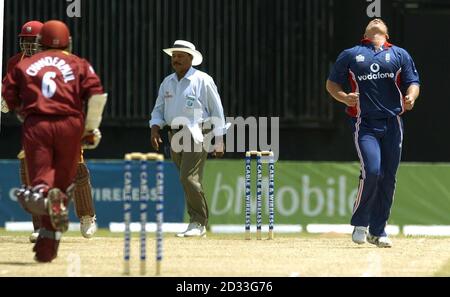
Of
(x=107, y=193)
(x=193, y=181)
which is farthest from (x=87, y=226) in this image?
(x=107, y=193)

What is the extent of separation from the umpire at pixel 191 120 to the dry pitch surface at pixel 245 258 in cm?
70

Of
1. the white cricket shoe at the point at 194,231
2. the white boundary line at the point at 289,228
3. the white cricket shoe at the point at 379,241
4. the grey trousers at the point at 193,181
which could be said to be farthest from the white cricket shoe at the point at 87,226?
the white boundary line at the point at 289,228

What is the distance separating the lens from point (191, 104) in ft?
51.9

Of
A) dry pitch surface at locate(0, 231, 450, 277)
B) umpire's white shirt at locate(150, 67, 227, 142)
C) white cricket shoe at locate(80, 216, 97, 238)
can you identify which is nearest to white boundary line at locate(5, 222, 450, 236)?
umpire's white shirt at locate(150, 67, 227, 142)

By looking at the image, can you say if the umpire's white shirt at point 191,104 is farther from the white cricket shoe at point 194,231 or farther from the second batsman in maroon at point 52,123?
the second batsman in maroon at point 52,123

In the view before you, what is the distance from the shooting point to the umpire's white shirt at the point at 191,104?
15805 mm

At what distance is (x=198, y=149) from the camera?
1581 cm

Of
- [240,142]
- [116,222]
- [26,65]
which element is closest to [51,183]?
[26,65]

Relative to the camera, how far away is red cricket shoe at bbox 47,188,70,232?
11797mm

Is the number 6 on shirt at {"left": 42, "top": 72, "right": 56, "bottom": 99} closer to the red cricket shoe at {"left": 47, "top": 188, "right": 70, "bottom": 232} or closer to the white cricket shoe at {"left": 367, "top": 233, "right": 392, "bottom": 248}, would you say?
the red cricket shoe at {"left": 47, "top": 188, "right": 70, "bottom": 232}

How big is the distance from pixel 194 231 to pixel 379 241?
235 cm

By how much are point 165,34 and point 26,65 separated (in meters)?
11.1

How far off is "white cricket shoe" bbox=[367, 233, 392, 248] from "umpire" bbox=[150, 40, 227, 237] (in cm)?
220

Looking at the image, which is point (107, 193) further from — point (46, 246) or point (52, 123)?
point (52, 123)
